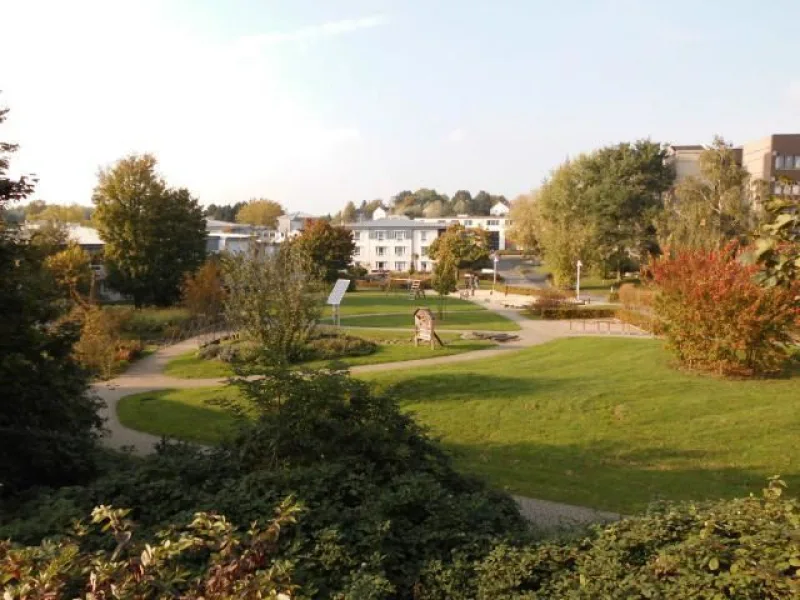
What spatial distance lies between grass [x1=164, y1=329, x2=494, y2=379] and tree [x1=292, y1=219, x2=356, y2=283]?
2557cm

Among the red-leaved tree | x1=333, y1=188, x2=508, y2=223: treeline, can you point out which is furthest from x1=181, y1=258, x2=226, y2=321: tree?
x1=333, y1=188, x2=508, y2=223: treeline

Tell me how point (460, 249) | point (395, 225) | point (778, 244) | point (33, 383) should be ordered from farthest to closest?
point (395, 225), point (460, 249), point (33, 383), point (778, 244)

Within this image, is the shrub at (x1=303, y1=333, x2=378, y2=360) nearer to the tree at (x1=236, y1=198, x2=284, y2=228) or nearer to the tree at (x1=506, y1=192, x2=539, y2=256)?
the tree at (x1=506, y1=192, x2=539, y2=256)

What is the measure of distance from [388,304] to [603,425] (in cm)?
2801

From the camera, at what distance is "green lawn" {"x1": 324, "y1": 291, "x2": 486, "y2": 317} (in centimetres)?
3677

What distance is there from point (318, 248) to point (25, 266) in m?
43.3

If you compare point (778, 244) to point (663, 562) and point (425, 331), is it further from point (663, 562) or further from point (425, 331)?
point (425, 331)

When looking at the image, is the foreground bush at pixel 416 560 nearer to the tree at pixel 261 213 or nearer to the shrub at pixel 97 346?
the shrub at pixel 97 346

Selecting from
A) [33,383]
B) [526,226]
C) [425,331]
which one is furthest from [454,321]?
[526,226]

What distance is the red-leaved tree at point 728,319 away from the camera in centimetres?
1645

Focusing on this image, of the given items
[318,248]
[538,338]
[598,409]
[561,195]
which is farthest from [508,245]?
[598,409]

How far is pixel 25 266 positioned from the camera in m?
9.03

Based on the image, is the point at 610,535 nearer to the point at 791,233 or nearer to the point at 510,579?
the point at 510,579

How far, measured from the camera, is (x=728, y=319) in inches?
662
